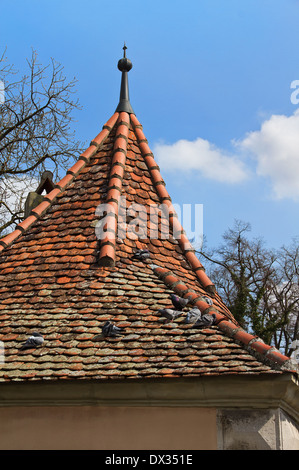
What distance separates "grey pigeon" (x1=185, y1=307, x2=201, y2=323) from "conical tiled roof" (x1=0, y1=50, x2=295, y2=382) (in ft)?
0.41

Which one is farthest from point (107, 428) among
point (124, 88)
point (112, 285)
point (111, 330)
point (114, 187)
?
point (124, 88)

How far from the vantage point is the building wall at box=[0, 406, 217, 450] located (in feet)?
19.5

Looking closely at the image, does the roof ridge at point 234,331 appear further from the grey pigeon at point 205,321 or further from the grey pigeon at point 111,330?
the grey pigeon at point 111,330

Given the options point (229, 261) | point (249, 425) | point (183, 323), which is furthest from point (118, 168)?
point (229, 261)

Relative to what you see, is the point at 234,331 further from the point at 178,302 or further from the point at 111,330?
the point at 111,330

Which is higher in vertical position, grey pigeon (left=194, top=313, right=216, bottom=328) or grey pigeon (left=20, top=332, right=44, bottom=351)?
grey pigeon (left=194, top=313, right=216, bottom=328)

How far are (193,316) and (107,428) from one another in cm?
150

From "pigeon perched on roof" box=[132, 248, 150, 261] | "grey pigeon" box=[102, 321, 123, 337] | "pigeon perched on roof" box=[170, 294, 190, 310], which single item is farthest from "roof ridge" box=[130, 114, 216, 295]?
"grey pigeon" box=[102, 321, 123, 337]

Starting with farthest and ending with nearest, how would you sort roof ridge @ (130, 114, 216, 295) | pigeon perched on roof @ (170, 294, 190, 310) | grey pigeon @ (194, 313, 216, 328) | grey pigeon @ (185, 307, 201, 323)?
roof ridge @ (130, 114, 216, 295)
pigeon perched on roof @ (170, 294, 190, 310)
grey pigeon @ (185, 307, 201, 323)
grey pigeon @ (194, 313, 216, 328)

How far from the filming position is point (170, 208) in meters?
9.09

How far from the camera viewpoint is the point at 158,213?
8953mm

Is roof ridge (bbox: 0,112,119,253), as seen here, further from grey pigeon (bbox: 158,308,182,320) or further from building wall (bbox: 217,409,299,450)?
building wall (bbox: 217,409,299,450)
